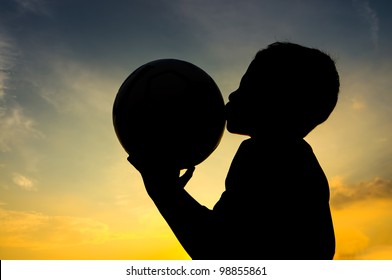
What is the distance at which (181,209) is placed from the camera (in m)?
3.75

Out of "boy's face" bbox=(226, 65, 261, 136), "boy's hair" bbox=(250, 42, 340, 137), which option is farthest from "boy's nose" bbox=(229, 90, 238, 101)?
"boy's hair" bbox=(250, 42, 340, 137)

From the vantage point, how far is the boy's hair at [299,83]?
11.5 feet

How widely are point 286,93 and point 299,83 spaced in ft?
0.46

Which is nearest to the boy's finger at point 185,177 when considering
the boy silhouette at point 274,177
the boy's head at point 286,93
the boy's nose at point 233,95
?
the boy silhouette at point 274,177

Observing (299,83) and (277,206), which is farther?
(299,83)

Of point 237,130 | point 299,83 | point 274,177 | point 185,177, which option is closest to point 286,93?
point 299,83

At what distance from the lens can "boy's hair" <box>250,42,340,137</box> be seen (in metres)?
3.52

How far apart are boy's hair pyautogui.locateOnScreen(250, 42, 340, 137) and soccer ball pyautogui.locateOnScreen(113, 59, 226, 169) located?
65cm

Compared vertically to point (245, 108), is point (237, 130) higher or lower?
lower

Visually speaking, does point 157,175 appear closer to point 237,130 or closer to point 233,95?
point 237,130

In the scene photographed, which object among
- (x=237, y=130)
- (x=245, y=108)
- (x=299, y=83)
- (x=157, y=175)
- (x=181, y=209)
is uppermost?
(x=299, y=83)

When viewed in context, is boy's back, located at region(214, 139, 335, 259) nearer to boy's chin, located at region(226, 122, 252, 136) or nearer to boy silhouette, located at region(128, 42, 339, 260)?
boy silhouette, located at region(128, 42, 339, 260)

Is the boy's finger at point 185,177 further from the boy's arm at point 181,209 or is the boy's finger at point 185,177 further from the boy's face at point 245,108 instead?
the boy's face at point 245,108
